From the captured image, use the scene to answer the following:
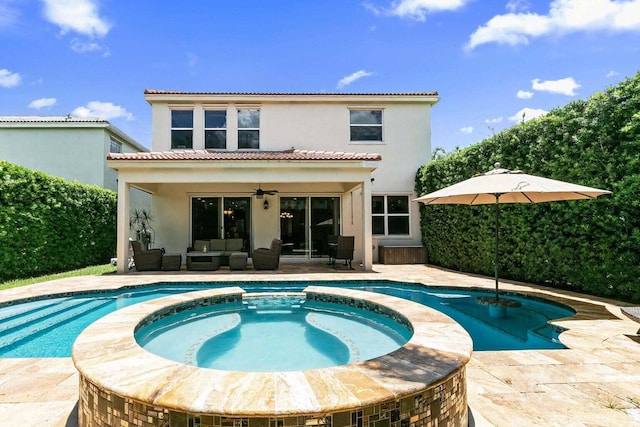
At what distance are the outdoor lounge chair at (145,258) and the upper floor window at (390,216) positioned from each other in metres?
9.10

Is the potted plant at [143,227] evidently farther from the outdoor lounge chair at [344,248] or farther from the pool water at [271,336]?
the pool water at [271,336]

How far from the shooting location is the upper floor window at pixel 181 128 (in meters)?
14.9

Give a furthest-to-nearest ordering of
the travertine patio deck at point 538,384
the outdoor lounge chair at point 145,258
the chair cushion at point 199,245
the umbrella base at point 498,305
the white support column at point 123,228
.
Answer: the chair cushion at point 199,245
the outdoor lounge chair at point 145,258
the white support column at point 123,228
the umbrella base at point 498,305
the travertine patio deck at point 538,384

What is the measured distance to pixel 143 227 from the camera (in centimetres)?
1402

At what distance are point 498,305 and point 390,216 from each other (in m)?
8.60

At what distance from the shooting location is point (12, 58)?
16.3 meters

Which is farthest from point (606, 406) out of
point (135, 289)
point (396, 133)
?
point (396, 133)

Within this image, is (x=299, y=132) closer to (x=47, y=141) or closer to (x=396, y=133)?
(x=396, y=133)

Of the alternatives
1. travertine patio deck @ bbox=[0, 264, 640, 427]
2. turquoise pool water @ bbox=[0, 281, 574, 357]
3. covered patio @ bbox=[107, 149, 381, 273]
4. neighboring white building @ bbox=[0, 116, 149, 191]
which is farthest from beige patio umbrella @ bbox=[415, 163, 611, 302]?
neighboring white building @ bbox=[0, 116, 149, 191]

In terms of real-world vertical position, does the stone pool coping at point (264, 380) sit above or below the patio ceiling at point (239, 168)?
below

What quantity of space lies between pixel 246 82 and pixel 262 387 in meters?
18.2

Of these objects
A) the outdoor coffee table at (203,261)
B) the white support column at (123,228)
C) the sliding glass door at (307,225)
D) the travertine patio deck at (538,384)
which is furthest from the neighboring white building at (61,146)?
the travertine patio deck at (538,384)

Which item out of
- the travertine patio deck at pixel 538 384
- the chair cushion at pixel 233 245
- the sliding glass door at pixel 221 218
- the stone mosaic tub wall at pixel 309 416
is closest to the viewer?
the stone mosaic tub wall at pixel 309 416

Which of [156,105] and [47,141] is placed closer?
[156,105]
